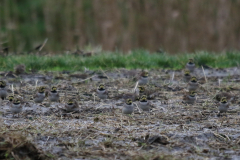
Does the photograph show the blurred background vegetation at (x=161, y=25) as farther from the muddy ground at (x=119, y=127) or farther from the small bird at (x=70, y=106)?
the small bird at (x=70, y=106)

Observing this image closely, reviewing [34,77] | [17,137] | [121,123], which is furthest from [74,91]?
[17,137]

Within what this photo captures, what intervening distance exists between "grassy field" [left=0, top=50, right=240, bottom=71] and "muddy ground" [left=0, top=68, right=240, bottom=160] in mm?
1500

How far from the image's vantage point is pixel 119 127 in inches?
202

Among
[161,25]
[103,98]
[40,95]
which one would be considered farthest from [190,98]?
[161,25]

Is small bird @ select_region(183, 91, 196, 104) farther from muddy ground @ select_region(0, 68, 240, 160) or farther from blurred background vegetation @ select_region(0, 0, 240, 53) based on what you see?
blurred background vegetation @ select_region(0, 0, 240, 53)

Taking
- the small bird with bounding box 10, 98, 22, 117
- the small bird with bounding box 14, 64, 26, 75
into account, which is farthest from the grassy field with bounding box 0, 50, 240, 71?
the small bird with bounding box 10, 98, 22, 117

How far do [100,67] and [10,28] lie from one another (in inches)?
660

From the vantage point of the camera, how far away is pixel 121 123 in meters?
5.34

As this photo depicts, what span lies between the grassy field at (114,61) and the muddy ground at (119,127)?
1.50m

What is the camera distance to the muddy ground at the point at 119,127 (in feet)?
13.4

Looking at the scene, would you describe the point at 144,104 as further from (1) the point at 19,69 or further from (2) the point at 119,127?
(1) the point at 19,69

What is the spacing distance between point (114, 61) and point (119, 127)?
556 centimetres

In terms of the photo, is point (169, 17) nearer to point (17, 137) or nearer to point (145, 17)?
point (145, 17)

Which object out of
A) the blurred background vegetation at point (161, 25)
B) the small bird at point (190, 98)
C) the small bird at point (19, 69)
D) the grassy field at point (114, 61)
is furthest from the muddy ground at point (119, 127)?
the blurred background vegetation at point (161, 25)
